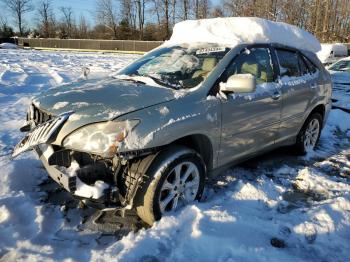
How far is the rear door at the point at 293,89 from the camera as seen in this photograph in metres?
4.78

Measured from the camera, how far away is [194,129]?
3.48 meters

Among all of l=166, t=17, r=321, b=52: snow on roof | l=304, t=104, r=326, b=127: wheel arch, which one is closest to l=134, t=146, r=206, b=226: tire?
l=166, t=17, r=321, b=52: snow on roof

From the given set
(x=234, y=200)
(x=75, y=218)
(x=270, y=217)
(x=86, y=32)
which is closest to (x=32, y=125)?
(x=75, y=218)

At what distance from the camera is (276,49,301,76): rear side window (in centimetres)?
480

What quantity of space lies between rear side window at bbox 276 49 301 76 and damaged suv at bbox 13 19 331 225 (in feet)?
0.08

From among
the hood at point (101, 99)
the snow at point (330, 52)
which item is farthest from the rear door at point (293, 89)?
the snow at point (330, 52)

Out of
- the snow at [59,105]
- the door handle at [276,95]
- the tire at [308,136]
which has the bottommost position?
the tire at [308,136]

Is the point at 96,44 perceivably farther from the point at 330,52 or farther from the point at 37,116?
the point at 37,116

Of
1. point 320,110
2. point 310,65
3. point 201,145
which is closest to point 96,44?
point 320,110

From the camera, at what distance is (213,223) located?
3340 mm

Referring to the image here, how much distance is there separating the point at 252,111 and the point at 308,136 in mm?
1982

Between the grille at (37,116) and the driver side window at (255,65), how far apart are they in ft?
6.08

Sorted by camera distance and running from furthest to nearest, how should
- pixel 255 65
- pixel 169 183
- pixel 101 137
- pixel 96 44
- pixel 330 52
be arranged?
pixel 96 44, pixel 330 52, pixel 255 65, pixel 169 183, pixel 101 137

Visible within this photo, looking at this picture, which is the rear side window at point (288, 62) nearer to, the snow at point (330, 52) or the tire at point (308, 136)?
the tire at point (308, 136)
